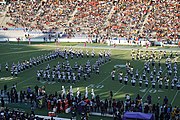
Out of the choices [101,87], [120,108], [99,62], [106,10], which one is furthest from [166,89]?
[106,10]

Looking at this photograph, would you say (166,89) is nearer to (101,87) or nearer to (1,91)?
(101,87)

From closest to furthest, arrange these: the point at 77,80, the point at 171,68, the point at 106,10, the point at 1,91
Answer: the point at 1,91 → the point at 77,80 → the point at 171,68 → the point at 106,10

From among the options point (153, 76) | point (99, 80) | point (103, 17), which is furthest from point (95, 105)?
point (103, 17)

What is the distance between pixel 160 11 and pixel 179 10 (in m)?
2.13

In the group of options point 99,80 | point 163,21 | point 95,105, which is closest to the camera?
point 95,105

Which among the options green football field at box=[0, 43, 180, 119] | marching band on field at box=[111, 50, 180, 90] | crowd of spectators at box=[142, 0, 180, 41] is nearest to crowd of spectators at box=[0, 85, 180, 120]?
green football field at box=[0, 43, 180, 119]

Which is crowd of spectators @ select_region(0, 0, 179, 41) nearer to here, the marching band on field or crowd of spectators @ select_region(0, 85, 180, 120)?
the marching band on field

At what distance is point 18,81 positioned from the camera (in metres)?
22.7

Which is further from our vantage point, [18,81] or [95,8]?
[95,8]

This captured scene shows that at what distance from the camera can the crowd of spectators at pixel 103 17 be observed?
39.8 m

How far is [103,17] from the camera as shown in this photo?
44188 mm

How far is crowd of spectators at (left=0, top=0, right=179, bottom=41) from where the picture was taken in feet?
131

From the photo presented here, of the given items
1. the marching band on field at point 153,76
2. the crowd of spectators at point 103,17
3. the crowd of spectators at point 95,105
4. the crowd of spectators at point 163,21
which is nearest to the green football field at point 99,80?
the marching band on field at point 153,76

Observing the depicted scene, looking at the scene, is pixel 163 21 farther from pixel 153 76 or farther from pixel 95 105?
pixel 95 105
